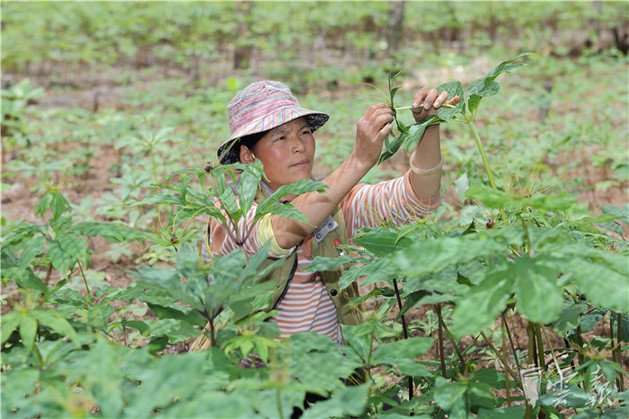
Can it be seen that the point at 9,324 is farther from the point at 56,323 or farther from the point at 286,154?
the point at 286,154

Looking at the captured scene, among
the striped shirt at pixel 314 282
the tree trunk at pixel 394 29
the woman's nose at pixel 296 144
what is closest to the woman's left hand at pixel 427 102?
the striped shirt at pixel 314 282

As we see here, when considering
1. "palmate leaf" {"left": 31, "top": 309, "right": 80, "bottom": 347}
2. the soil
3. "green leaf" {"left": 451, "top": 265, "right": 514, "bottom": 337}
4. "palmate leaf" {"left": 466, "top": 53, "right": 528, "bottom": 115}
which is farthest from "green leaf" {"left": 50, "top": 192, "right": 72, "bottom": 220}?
the soil

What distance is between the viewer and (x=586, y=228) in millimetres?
1301

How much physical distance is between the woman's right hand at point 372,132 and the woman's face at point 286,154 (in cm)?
34

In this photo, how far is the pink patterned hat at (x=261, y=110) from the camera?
184cm

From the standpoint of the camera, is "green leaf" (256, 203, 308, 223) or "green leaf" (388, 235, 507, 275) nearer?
"green leaf" (388, 235, 507, 275)

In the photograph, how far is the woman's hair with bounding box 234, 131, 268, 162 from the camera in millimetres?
1944

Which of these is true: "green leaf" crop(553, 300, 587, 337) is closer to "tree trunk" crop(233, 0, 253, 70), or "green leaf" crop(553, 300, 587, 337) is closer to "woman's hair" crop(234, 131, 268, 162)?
"woman's hair" crop(234, 131, 268, 162)

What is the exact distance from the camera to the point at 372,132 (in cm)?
160

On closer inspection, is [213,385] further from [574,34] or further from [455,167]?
[574,34]

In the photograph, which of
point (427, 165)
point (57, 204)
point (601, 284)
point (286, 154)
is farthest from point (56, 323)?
point (427, 165)

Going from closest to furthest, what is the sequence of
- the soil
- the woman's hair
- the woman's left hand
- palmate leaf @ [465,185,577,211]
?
palmate leaf @ [465,185,577,211] → the woman's left hand → the woman's hair → the soil

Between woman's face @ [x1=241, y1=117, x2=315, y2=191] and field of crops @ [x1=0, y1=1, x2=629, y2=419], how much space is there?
290 mm

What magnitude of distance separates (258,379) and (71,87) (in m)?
9.12
